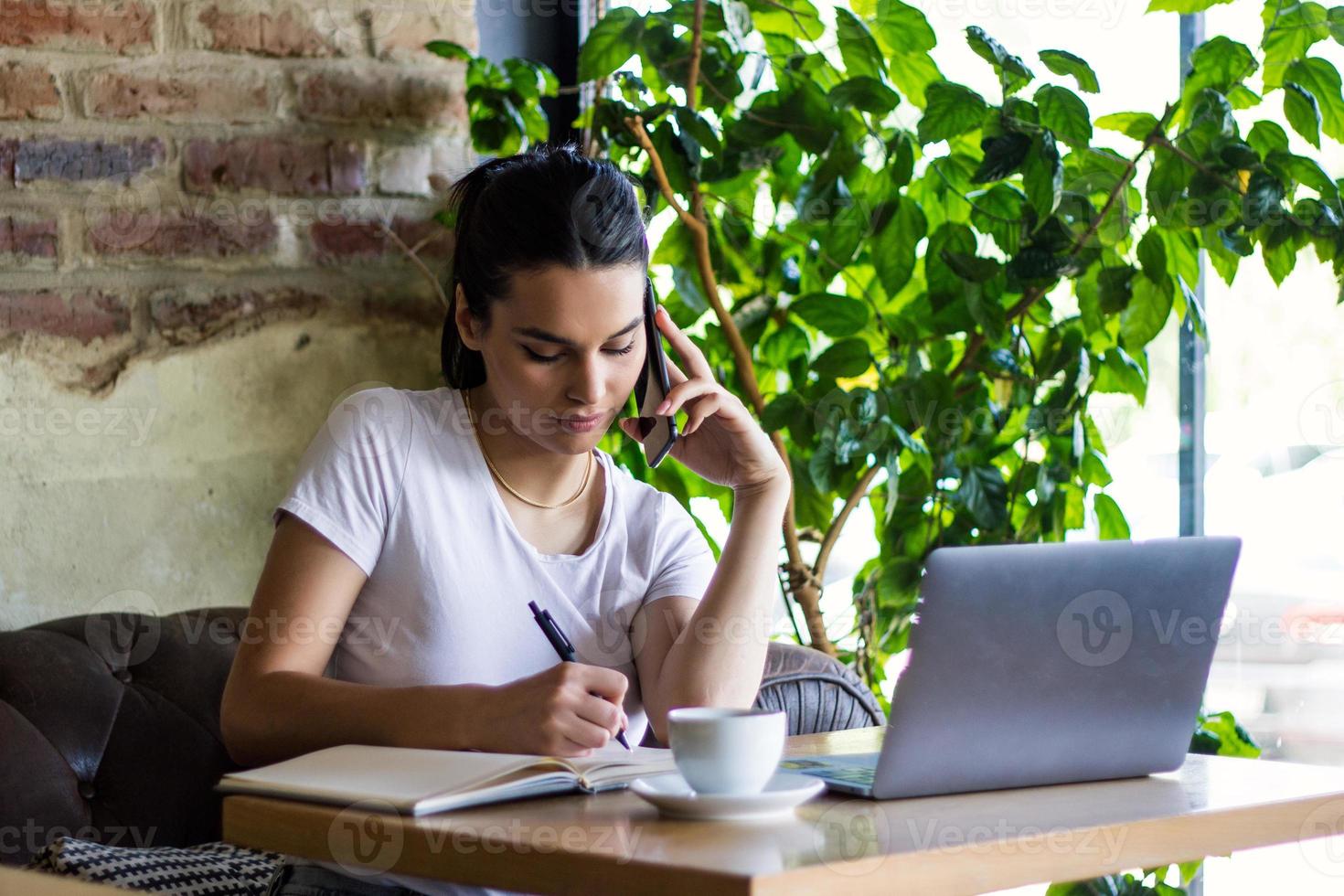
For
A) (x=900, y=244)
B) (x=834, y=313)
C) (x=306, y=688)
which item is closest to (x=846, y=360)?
(x=834, y=313)

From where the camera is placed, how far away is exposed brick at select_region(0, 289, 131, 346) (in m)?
1.80

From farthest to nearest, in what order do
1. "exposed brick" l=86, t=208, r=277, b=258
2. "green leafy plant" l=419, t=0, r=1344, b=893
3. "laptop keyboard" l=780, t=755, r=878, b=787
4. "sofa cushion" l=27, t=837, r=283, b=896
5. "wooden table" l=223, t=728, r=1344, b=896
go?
"exposed brick" l=86, t=208, r=277, b=258 → "green leafy plant" l=419, t=0, r=1344, b=893 → "sofa cushion" l=27, t=837, r=283, b=896 → "laptop keyboard" l=780, t=755, r=878, b=787 → "wooden table" l=223, t=728, r=1344, b=896

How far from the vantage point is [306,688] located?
3.79 ft

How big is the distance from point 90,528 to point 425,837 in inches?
49.4

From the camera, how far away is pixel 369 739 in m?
1.08

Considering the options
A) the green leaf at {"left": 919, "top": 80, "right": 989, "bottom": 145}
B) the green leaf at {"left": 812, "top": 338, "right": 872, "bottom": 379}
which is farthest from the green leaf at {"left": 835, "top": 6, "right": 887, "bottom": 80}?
the green leaf at {"left": 812, "top": 338, "right": 872, "bottom": 379}

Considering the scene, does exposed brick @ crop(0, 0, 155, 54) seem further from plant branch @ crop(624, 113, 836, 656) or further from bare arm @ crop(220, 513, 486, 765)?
bare arm @ crop(220, 513, 486, 765)

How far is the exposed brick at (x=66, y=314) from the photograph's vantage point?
5.90 feet

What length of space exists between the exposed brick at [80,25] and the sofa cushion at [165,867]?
110cm

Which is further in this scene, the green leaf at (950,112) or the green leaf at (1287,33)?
the green leaf at (950,112)

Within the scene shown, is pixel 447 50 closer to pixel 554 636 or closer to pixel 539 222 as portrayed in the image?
pixel 539 222

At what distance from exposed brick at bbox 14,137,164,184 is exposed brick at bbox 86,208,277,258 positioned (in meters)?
0.06

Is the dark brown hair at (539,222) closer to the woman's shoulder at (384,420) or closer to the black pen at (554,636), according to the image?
the woman's shoulder at (384,420)

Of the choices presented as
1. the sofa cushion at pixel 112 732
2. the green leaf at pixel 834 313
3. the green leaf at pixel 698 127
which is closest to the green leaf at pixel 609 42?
the green leaf at pixel 698 127
